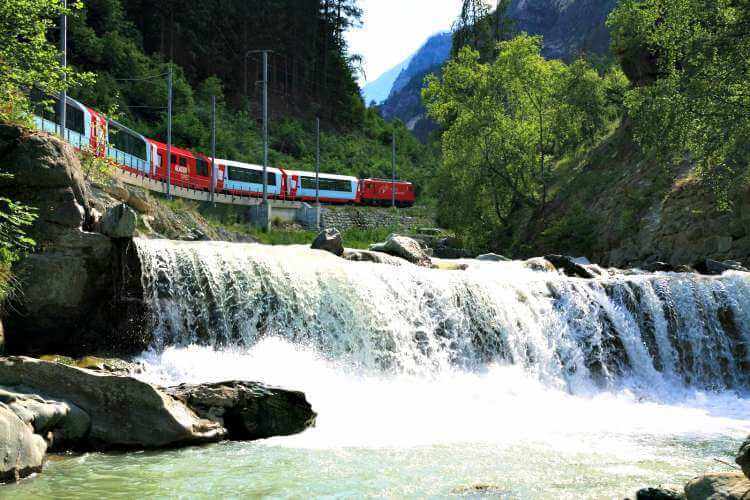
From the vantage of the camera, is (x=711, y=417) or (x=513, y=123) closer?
(x=711, y=417)

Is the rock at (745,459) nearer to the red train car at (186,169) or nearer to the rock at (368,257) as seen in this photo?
the rock at (368,257)

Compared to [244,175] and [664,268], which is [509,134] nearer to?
[664,268]

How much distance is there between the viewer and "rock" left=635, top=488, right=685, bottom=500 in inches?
278

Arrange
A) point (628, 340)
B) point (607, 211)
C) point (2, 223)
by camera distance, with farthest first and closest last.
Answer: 1. point (607, 211)
2. point (628, 340)
3. point (2, 223)

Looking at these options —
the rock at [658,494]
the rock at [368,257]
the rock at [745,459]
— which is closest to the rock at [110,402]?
the rock at [658,494]

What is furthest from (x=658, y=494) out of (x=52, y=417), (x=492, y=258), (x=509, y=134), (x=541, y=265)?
(x=509, y=134)

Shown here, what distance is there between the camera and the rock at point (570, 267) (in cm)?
2333

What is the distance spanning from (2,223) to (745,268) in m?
20.5

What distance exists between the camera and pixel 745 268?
23.8 m

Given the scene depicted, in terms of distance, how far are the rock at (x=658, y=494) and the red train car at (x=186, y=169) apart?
1390 inches

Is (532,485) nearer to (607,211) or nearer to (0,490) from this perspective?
(0,490)

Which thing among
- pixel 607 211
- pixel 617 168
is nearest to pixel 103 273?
pixel 607 211

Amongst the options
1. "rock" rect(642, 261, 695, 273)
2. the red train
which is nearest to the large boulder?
the red train

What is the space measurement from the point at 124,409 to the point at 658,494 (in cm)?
713
